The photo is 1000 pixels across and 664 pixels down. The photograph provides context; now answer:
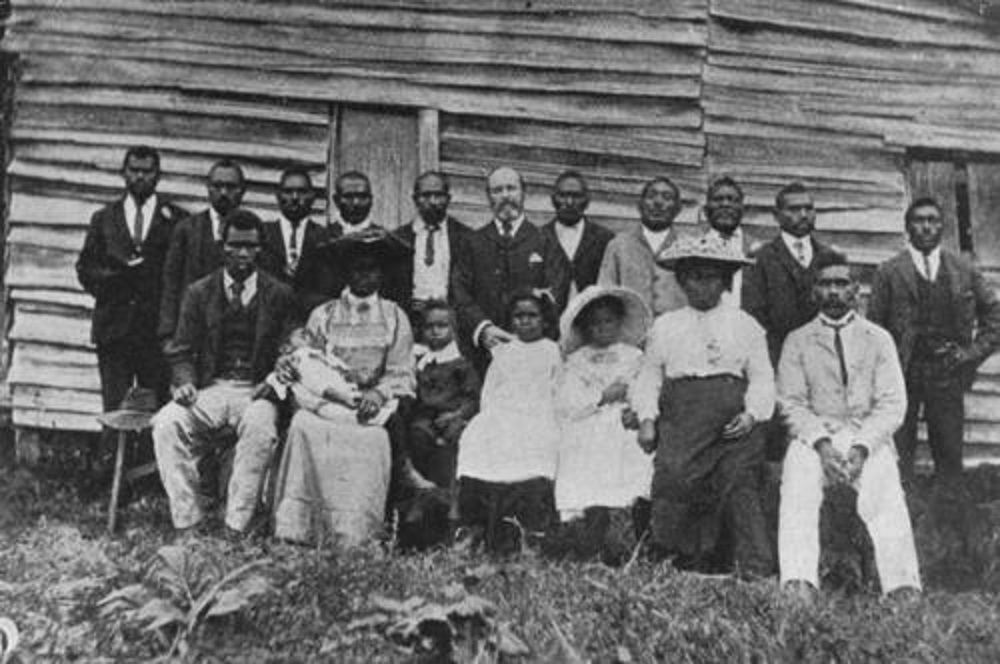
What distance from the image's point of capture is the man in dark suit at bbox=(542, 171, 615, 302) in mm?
7605

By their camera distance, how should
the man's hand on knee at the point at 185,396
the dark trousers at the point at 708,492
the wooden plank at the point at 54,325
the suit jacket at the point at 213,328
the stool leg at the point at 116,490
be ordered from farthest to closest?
the wooden plank at the point at 54,325 < the stool leg at the point at 116,490 < the suit jacket at the point at 213,328 < the man's hand on knee at the point at 185,396 < the dark trousers at the point at 708,492

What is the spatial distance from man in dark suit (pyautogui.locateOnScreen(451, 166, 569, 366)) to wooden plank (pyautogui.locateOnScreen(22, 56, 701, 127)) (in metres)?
1.81

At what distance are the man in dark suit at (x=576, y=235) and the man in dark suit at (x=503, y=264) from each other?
0.47 feet

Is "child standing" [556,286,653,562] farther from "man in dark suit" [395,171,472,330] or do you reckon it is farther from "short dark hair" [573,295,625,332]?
"man in dark suit" [395,171,472,330]

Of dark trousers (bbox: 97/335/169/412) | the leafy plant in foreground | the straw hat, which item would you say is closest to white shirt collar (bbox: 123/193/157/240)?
dark trousers (bbox: 97/335/169/412)

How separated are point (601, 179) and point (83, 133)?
378 centimetres

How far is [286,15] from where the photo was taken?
9.10m

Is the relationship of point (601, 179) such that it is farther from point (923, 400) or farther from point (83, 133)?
point (83, 133)

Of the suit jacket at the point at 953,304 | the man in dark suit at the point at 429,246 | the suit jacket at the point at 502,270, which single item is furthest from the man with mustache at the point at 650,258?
the suit jacket at the point at 953,304

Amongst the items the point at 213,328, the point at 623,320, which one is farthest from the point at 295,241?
the point at 623,320

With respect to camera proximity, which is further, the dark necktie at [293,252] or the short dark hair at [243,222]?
the dark necktie at [293,252]

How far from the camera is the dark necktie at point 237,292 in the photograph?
6891mm

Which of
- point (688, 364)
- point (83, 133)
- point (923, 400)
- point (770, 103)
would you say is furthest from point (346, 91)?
point (923, 400)

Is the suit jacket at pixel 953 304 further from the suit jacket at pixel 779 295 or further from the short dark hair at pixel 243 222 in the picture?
the short dark hair at pixel 243 222
